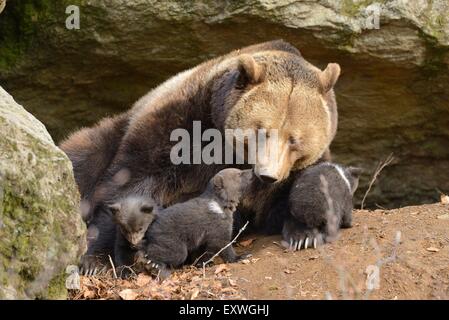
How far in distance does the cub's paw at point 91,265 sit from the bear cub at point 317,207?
1.55m

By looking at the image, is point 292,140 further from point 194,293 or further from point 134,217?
point 194,293

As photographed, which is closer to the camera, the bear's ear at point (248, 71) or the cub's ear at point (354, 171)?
the bear's ear at point (248, 71)

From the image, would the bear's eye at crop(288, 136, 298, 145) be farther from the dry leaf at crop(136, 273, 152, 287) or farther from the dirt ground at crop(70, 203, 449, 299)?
the dry leaf at crop(136, 273, 152, 287)

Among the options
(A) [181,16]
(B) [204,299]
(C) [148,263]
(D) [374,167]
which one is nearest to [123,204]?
(C) [148,263]

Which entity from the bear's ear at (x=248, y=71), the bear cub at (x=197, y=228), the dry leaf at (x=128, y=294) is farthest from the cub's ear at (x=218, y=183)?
the dry leaf at (x=128, y=294)

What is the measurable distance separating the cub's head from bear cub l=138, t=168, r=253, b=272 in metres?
0.06

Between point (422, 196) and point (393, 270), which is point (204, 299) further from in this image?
point (422, 196)

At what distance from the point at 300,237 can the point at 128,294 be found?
176 centimetres

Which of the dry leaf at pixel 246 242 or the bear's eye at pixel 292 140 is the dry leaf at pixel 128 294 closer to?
the dry leaf at pixel 246 242

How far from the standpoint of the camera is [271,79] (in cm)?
698

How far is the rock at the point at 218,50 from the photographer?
827 cm

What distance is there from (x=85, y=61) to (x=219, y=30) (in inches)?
58.0

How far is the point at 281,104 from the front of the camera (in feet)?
22.4

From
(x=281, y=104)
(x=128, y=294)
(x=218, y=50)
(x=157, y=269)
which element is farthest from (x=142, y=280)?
(x=218, y=50)
